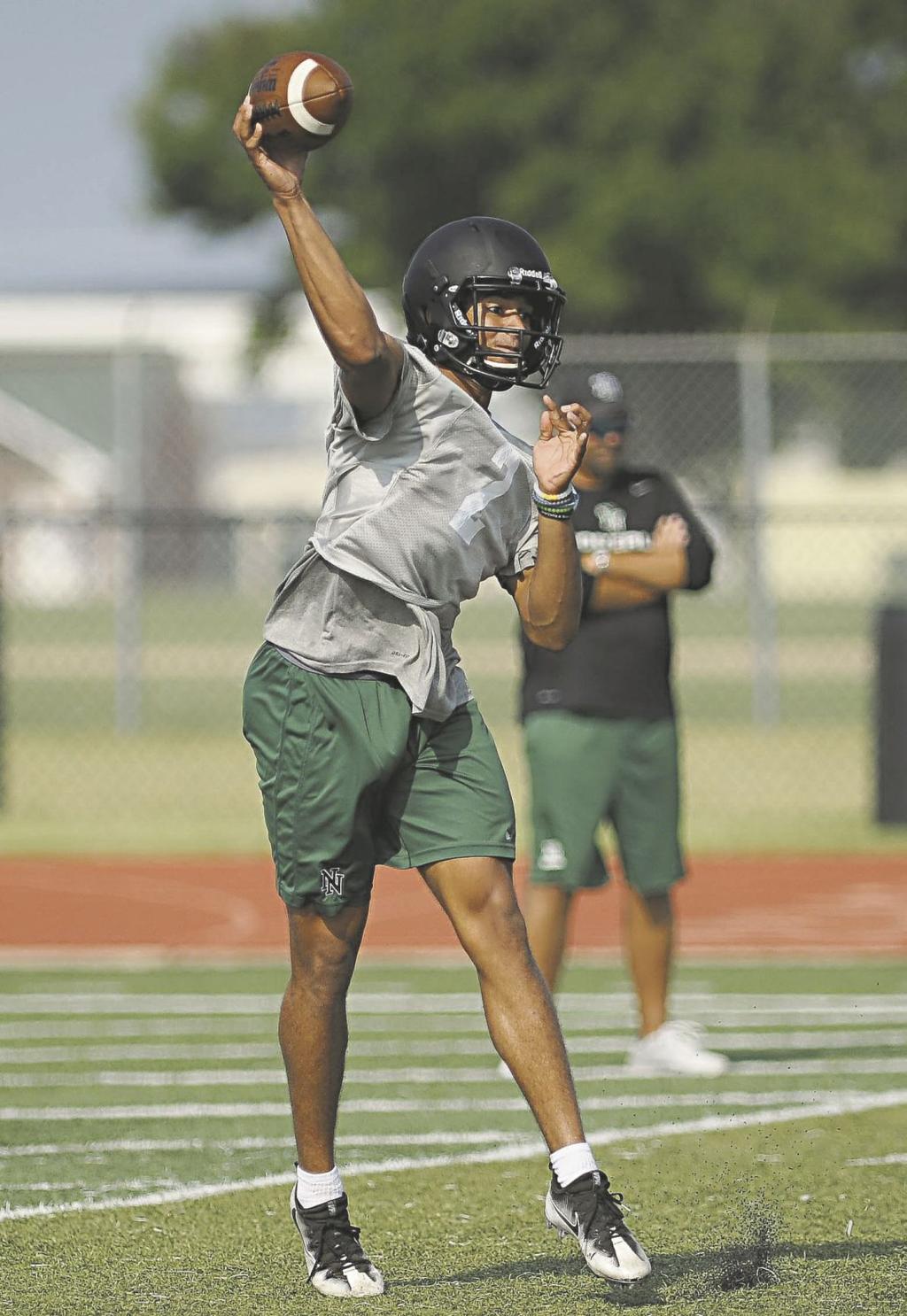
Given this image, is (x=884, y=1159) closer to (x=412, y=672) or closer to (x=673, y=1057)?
(x=673, y=1057)

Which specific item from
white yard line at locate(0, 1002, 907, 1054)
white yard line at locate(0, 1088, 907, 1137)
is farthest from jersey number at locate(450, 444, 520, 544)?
white yard line at locate(0, 1002, 907, 1054)

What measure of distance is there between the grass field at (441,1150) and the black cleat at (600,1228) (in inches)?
5.9

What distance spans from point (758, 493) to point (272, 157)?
464 inches

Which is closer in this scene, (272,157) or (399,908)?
(272,157)

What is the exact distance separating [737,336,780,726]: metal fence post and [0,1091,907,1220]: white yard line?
9.03 metres

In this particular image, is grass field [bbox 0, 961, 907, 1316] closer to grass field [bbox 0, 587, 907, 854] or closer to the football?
the football

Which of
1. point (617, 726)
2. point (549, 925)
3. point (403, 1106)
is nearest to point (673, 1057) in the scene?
point (549, 925)

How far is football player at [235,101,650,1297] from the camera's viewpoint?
4422 mm

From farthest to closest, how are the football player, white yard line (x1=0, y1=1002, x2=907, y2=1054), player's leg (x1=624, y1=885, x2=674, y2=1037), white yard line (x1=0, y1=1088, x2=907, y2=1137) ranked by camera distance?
white yard line (x1=0, y1=1002, x2=907, y2=1054), player's leg (x1=624, y1=885, x2=674, y2=1037), white yard line (x1=0, y1=1088, x2=907, y2=1137), the football player

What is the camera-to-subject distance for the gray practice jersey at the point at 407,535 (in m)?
4.41

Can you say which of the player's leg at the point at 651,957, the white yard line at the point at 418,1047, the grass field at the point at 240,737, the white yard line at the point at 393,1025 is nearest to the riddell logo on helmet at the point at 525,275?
the player's leg at the point at 651,957

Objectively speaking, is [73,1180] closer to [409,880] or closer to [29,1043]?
[29,1043]

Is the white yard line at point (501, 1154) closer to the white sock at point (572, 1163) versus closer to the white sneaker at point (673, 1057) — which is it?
the white sneaker at point (673, 1057)

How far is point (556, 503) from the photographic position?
4.48 m
